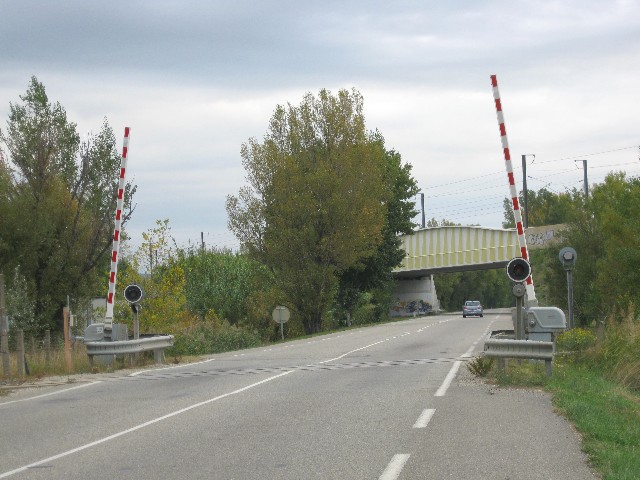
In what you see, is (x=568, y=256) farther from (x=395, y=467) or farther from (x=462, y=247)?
(x=462, y=247)

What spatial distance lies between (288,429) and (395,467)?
10.2 feet

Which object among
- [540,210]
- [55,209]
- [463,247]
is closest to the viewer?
[55,209]

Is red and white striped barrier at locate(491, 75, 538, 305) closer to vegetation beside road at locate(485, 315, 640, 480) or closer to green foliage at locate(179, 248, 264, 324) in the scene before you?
vegetation beside road at locate(485, 315, 640, 480)

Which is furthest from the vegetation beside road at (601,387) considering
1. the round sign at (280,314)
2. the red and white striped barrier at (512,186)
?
the round sign at (280,314)

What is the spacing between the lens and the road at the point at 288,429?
9133 mm

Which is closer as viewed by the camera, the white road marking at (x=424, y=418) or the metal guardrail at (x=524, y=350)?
the white road marking at (x=424, y=418)

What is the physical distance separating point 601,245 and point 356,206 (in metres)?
14.2

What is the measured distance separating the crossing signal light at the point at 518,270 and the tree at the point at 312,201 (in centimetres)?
3822

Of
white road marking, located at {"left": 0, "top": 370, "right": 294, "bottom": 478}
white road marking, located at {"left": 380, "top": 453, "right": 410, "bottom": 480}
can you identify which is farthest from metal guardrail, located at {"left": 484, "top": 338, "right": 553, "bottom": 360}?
white road marking, located at {"left": 380, "top": 453, "right": 410, "bottom": 480}

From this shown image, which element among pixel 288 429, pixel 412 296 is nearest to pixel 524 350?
pixel 288 429

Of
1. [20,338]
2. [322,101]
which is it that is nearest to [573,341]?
[20,338]

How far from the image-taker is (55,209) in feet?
132

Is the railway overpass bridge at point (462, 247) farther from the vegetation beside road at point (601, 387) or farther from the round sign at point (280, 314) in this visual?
the vegetation beside road at point (601, 387)

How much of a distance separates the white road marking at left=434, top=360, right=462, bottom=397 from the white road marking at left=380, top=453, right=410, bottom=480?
6.00m
